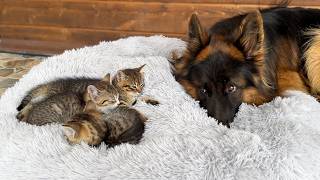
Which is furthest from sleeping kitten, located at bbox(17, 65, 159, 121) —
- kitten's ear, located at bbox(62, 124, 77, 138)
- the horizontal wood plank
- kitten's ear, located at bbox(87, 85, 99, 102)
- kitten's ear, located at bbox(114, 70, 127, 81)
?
the horizontal wood plank

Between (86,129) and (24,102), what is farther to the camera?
(24,102)

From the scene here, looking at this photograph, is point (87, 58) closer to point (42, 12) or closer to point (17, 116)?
point (17, 116)

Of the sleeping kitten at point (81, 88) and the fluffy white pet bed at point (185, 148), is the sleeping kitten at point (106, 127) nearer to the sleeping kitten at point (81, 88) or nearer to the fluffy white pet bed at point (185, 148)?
the fluffy white pet bed at point (185, 148)

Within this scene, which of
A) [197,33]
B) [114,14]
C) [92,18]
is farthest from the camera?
[92,18]

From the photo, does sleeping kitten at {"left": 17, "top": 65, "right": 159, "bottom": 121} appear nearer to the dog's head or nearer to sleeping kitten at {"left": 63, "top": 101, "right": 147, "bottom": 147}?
sleeping kitten at {"left": 63, "top": 101, "right": 147, "bottom": 147}

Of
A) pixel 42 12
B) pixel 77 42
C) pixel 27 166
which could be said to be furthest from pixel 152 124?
pixel 42 12

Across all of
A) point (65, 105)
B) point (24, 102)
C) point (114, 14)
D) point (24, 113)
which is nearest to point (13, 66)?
point (114, 14)

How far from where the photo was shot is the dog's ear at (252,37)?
Result: 1876 mm

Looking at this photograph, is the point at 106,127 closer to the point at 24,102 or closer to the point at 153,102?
the point at 153,102

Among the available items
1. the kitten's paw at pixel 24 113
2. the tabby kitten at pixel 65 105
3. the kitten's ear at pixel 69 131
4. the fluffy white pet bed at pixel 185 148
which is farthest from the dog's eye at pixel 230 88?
the kitten's paw at pixel 24 113

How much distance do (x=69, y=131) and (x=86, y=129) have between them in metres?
0.08

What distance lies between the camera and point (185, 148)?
1713 millimetres

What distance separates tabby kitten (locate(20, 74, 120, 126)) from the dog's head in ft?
1.47

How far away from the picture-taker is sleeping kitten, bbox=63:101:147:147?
1901 millimetres
